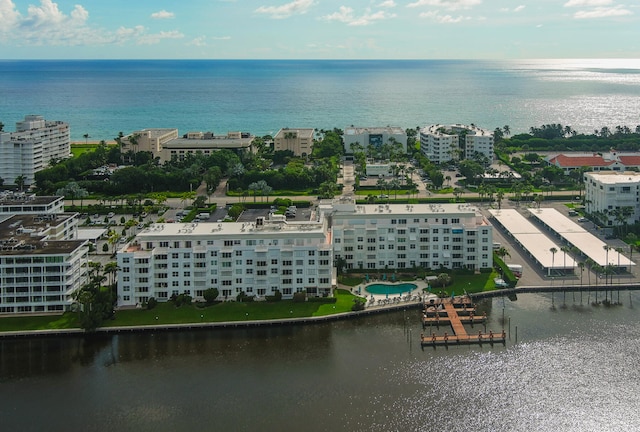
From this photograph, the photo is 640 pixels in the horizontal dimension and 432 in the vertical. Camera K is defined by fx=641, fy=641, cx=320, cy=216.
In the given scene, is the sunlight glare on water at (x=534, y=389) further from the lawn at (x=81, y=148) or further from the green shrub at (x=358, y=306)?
the lawn at (x=81, y=148)

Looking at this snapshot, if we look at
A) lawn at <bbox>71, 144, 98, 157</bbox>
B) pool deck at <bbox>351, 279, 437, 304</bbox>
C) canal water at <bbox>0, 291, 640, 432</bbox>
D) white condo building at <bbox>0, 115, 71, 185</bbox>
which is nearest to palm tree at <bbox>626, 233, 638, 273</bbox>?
canal water at <bbox>0, 291, 640, 432</bbox>

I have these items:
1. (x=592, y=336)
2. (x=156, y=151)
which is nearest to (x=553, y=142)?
(x=156, y=151)

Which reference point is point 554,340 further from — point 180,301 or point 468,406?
point 180,301

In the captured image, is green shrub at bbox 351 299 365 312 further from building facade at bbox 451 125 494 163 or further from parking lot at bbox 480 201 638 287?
building facade at bbox 451 125 494 163

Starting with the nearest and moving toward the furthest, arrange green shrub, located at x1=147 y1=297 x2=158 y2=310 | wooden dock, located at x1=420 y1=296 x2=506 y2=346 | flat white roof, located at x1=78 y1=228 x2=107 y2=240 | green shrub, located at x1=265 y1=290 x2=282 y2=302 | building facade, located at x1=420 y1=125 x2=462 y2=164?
wooden dock, located at x1=420 y1=296 x2=506 y2=346 < green shrub, located at x1=147 y1=297 x2=158 y2=310 < green shrub, located at x1=265 y1=290 x2=282 y2=302 < flat white roof, located at x1=78 y1=228 x2=107 y2=240 < building facade, located at x1=420 y1=125 x2=462 y2=164

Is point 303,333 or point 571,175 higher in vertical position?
point 571,175

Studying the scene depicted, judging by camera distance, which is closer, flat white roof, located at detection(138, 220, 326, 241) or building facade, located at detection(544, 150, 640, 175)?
flat white roof, located at detection(138, 220, 326, 241)

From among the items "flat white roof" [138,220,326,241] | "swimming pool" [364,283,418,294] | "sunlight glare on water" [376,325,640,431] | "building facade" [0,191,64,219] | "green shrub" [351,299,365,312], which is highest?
"building facade" [0,191,64,219]

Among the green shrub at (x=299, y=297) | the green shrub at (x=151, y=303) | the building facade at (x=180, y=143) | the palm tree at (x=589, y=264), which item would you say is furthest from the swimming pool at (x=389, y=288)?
the building facade at (x=180, y=143)

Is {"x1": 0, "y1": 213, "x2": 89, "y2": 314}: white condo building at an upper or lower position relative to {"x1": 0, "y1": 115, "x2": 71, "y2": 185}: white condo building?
lower
